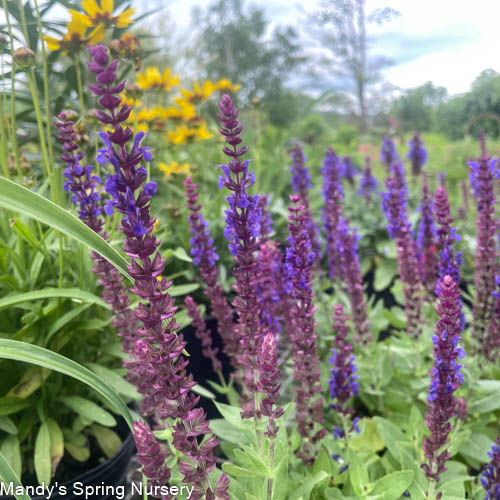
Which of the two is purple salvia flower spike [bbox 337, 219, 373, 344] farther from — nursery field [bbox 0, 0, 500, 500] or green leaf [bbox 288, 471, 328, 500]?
green leaf [bbox 288, 471, 328, 500]

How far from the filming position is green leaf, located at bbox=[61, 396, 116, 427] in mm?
1592

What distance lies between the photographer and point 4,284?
5.90ft

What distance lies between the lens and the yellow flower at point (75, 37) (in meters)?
1.93

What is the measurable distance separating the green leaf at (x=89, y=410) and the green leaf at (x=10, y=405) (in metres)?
0.14

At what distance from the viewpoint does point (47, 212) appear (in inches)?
40.2

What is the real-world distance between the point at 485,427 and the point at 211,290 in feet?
4.37

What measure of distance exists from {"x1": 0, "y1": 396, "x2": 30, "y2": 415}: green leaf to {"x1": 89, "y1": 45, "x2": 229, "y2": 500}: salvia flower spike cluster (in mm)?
877

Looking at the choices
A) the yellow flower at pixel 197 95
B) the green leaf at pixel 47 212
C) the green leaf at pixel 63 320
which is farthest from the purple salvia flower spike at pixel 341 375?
the yellow flower at pixel 197 95

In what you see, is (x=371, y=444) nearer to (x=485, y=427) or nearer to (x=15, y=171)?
(x=485, y=427)

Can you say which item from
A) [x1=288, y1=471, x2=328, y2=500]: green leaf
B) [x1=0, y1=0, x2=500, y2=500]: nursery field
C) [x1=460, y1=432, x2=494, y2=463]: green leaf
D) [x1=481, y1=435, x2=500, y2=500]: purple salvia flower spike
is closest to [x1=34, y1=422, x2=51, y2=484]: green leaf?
[x1=0, y1=0, x2=500, y2=500]: nursery field

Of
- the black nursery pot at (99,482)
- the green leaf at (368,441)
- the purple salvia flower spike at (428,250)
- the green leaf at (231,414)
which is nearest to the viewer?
the green leaf at (231,414)

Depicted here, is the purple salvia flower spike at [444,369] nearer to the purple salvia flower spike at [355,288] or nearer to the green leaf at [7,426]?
the purple salvia flower spike at [355,288]

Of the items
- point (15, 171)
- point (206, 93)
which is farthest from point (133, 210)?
point (206, 93)

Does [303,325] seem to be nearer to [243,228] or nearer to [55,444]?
[243,228]
